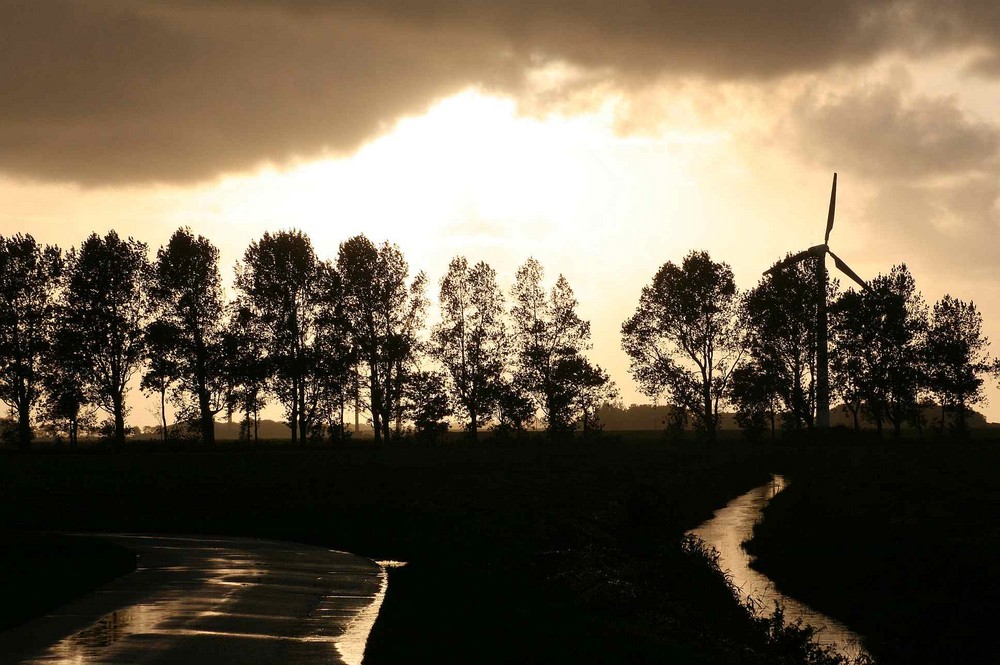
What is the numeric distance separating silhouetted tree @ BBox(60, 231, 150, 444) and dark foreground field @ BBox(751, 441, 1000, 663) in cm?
5691

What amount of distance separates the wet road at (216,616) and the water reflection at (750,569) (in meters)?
14.0

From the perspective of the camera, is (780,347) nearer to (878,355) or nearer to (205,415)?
(878,355)

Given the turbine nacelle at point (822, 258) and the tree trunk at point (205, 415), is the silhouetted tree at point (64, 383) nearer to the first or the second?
the tree trunk at point (205, 415)

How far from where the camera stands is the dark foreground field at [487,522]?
72.9 ft

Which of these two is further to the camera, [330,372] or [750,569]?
[330,372]

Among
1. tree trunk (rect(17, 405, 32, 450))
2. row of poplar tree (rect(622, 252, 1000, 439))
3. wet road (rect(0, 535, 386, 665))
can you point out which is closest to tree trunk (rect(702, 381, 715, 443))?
row of poplar tree (rect(622, 252, 1000, 439))

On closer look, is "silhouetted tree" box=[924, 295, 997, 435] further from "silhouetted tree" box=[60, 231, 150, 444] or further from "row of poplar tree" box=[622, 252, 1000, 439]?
"silhouetted tree" box=[60, 231, 150, 444]

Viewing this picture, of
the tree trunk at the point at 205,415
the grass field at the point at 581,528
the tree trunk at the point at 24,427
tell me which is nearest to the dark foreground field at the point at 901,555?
the grass field at the point at 581,528

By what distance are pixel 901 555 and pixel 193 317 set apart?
2657 inches

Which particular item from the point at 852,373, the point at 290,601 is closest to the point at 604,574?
the point at 290,601

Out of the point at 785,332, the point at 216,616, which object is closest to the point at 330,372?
the point at 785,332

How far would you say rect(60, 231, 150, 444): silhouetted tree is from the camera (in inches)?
3472

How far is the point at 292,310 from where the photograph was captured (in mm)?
96875

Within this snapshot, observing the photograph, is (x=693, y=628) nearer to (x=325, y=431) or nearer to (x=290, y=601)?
(x=290, y=601)
